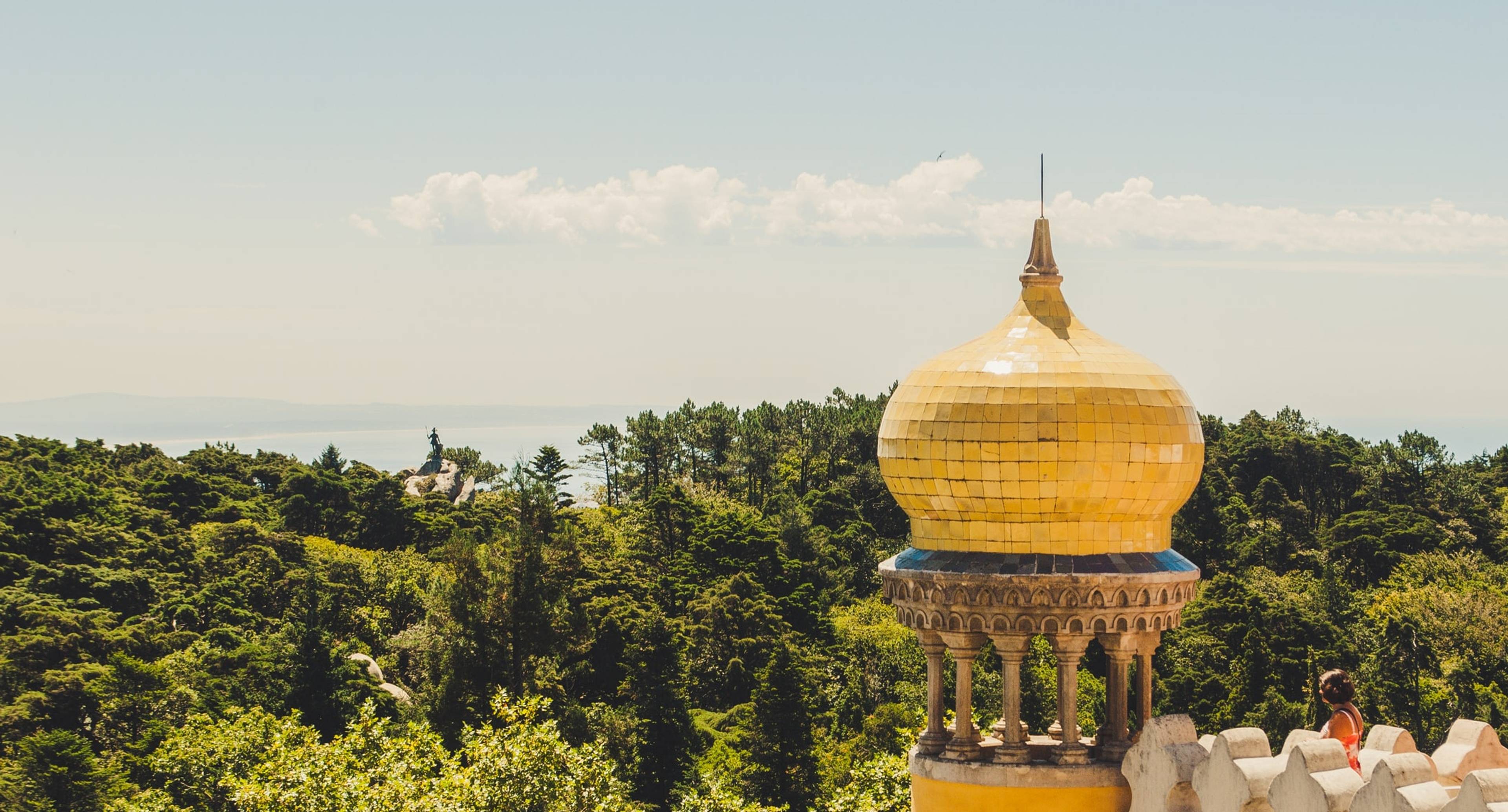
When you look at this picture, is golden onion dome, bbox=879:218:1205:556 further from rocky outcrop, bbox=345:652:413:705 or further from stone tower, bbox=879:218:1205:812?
rocky outcrop, bbox=345:652:413:705

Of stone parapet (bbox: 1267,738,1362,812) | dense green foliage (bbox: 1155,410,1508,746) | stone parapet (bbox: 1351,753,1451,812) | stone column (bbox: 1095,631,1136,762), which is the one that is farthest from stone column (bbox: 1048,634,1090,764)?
dense green foliage (bbox: 1155,410,1508,746)

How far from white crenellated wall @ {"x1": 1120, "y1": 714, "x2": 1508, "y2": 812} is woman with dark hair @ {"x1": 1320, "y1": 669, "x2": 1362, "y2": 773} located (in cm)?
11

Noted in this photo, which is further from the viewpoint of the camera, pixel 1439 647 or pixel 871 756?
pixel 1439 647

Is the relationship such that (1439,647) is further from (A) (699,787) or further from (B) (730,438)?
(B) (730,438)

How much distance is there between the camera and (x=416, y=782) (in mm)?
48844

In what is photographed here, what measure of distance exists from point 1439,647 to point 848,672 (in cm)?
2746

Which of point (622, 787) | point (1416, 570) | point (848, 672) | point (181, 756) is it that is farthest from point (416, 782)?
point (1416, 570)

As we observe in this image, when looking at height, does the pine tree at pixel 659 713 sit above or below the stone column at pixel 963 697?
below

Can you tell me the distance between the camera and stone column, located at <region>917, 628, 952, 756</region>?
14742mm

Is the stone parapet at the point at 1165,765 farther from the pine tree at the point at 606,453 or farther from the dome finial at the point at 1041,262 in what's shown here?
the pine tree at the point at 606,453

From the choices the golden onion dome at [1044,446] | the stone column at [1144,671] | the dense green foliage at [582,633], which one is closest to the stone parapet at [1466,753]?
the stone column at [1144,671]

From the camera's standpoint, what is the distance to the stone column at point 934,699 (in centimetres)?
1474

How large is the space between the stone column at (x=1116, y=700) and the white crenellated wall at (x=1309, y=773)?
0.39 m

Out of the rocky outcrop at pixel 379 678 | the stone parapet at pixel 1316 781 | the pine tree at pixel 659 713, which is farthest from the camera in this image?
the rocky outcrop at pixel 379 678
